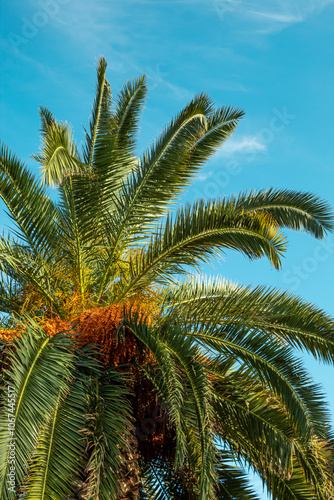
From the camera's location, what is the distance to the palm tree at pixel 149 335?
6355 millimetres

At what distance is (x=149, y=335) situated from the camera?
669cm

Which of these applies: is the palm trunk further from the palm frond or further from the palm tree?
the palm frond

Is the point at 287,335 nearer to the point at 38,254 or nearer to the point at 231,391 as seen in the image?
the point at 231,391

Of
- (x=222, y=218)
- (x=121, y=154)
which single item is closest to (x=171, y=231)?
(x=222, y=218)

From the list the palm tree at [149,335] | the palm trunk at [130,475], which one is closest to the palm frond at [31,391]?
the palm tree at [149,335]

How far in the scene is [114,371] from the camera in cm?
717

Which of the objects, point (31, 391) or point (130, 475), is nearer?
point (31, 391)

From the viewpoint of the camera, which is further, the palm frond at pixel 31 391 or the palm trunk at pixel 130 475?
the palm trunk at pixel 130 475

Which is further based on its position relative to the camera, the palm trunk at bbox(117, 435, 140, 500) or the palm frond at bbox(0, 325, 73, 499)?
the palm trunk at bbox(117, 435, 140, 500)

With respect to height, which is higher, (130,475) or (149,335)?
(149,335)

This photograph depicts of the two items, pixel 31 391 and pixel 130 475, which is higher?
pixel 31 391

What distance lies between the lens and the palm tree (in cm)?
636

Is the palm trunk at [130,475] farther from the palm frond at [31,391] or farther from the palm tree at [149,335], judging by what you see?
the palm frond at [31,391]

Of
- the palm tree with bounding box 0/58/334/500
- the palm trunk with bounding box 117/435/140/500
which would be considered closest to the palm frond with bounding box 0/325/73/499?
the palm tree with bounding box 0/58/334/500
